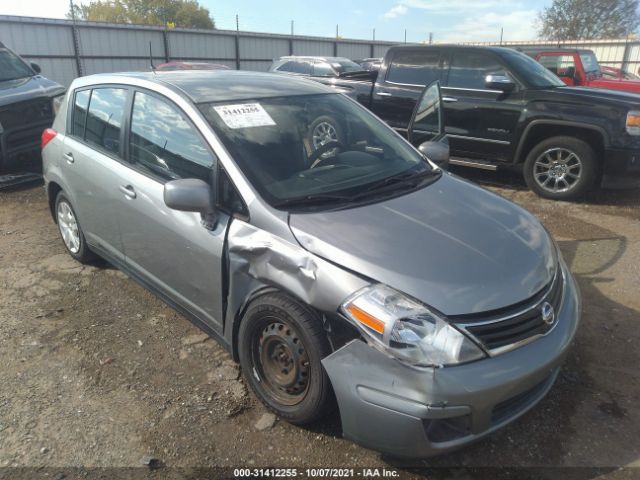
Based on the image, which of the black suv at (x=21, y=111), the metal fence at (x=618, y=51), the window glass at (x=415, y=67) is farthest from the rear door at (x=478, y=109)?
the metal fence at (x=618, y=51)

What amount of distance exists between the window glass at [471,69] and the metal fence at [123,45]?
1560 centimetres

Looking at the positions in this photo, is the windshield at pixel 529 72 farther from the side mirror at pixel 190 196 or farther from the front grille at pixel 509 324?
the side mirror at pixel 190 196

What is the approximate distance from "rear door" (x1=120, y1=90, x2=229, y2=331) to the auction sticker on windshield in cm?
20

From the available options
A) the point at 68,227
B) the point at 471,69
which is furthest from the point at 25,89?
the point at 471,69

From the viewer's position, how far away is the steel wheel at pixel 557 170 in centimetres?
622

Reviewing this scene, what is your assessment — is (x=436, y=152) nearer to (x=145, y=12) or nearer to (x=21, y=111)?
(x=21, y=111)

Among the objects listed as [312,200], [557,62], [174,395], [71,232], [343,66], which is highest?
[557,62]

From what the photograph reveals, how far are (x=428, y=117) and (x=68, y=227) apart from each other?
3.44 metres

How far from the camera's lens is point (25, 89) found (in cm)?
751

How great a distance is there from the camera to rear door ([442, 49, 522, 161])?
6602mm

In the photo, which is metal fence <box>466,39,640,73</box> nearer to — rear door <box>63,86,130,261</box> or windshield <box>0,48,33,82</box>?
windshield <box>0,48,33,82</box>

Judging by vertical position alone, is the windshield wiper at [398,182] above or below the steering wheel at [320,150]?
below

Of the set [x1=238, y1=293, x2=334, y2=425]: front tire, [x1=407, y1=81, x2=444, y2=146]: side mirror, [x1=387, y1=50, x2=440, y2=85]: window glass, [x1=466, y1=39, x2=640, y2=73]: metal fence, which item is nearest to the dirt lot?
[x1=238, y1=293, x2=334, y2=425]: front tire

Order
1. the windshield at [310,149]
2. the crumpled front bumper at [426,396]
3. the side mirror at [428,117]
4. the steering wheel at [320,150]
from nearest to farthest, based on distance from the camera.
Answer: the crumpled front bumper at [426,396], the windshield at [310,149], the steering wheel at [320,150], the side mirror at [428,117]
